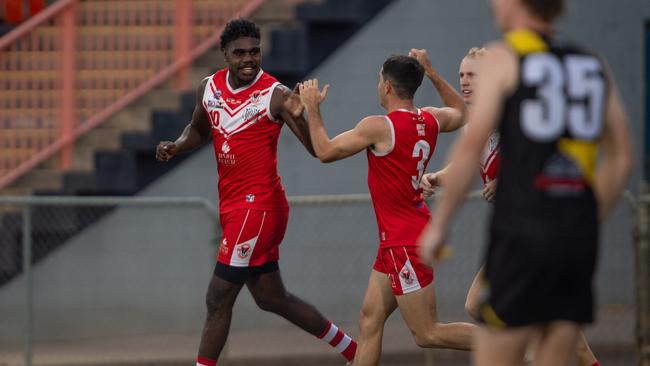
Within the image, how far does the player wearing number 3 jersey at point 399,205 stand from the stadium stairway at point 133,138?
5.06m

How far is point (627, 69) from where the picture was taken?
44.5ft

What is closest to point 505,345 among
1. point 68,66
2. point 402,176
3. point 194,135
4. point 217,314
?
point 402,176

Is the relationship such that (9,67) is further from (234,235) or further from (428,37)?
(234,235)

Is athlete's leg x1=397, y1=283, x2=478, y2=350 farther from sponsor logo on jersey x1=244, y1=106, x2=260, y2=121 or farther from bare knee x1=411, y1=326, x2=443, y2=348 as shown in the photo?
sponsor logo on jersey x1=244, y1=106, x2=260, y2=121

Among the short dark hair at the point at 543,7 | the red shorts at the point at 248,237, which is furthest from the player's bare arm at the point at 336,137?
the short dark hair at the point at 543,7

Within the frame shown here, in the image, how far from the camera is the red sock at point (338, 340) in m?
8.34

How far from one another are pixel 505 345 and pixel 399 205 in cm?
256

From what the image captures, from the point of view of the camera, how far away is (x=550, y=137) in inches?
190

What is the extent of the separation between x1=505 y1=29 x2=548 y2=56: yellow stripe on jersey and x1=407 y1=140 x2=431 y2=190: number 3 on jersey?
245 centimetres

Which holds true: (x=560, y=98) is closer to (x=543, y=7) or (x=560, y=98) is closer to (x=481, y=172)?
(x=543, y=7)

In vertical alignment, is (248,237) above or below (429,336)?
above

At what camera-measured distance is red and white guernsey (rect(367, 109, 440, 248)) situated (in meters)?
7.33

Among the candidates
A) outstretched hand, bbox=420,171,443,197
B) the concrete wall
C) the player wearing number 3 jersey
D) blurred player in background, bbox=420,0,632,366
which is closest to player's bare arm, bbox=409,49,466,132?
the player wearing number 3 jersey

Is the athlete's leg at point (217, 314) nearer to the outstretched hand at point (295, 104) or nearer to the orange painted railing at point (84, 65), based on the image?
the outstretched hand at point (295, 104)
